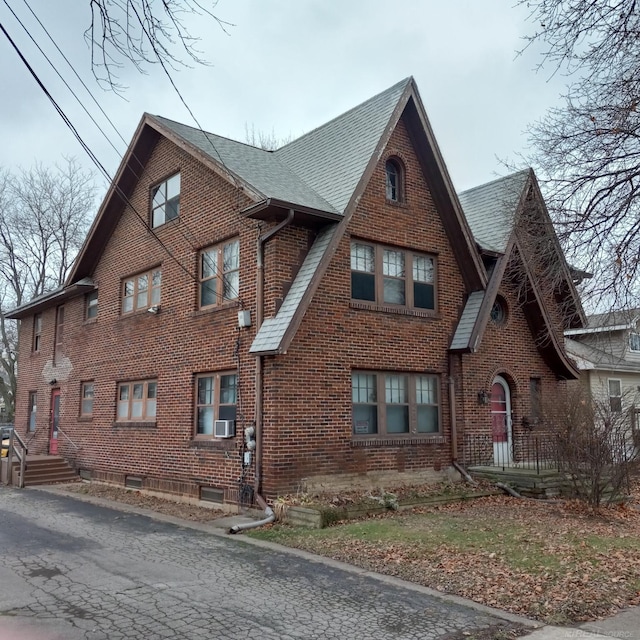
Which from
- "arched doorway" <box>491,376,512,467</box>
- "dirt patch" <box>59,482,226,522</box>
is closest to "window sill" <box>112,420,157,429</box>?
"dirt patch" <box>59,482,226,522</box>

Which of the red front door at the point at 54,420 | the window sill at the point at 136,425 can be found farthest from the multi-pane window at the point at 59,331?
the window sill at the point at 136,425

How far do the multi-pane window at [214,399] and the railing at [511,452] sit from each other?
18.4ft

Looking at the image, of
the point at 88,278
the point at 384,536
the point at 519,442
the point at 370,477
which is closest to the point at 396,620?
the point at 384,536

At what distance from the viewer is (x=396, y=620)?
238 inches

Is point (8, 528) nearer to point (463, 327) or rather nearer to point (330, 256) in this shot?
point (330, 256)

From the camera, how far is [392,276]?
14078 millimetres

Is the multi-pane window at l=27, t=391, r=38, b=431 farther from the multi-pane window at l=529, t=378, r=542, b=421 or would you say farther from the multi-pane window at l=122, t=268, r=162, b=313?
the multi-pane window at l=529, t=378, r=542, b=421

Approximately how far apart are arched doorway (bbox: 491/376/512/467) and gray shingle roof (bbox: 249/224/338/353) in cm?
637

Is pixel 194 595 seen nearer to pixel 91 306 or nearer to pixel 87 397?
pixel 87 397

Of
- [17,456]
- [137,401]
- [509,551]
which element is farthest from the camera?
[17,456]

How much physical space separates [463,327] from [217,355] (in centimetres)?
568

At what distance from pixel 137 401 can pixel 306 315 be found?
624 centimetres

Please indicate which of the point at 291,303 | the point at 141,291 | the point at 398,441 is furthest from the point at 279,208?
the point at 141,291

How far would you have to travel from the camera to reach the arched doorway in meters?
16.0
